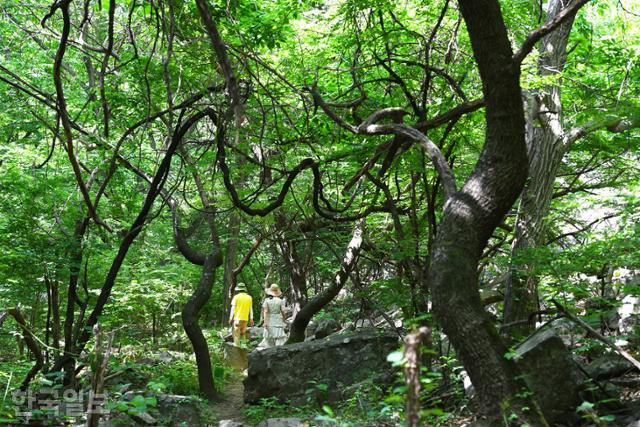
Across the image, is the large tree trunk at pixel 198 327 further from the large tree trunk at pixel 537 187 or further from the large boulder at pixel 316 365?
the large tree trunk at pixel 537 187

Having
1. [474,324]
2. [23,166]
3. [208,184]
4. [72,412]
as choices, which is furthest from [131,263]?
[474,324]

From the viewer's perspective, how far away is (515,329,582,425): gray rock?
396cm

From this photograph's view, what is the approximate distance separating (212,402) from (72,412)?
11.3 feet

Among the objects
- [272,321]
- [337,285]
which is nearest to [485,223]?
[337,285]

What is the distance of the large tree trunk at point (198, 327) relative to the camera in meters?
8.51

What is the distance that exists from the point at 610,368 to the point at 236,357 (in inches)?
339

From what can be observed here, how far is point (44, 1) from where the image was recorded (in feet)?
35.3

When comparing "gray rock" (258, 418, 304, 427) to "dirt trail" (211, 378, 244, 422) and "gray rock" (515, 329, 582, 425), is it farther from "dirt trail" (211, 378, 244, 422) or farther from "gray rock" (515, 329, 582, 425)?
"gray rock" (515, 329, 582, 425)

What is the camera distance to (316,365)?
8297 mm

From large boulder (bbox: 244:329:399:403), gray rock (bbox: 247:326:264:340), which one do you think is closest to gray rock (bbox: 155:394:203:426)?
large boulder (bbox: 244:329:399:403)

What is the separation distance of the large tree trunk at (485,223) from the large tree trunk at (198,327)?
5.50 meters
